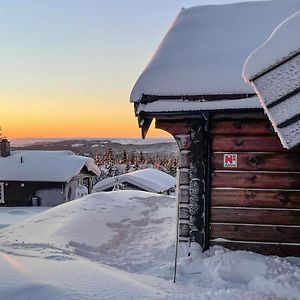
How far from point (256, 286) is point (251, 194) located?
1780 mm

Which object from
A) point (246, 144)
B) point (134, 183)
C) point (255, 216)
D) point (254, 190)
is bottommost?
point (134, 183)

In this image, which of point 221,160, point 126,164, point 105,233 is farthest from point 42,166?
point 126,164

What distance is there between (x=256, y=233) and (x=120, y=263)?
2248 millimetres

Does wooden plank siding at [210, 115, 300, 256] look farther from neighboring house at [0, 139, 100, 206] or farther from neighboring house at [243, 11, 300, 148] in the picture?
neighboring house at [0, 139, 100, 206]

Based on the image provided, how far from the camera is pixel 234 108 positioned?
6.68 m

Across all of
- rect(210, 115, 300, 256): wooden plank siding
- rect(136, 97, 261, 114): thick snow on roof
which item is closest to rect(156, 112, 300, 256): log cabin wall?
rect(210, 115, 300, 256): wooden plank siding

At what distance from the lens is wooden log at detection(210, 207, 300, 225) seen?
7.17 m

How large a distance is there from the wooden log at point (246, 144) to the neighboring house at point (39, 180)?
77.7 ft

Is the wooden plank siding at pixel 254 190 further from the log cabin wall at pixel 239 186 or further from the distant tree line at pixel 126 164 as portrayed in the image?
the distant tree line at pixel 126 164

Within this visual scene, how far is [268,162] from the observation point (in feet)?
23.6

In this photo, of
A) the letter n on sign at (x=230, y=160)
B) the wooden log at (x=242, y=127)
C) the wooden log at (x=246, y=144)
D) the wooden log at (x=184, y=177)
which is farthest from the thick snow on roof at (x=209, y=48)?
the wooden log at (x=184, y=177)

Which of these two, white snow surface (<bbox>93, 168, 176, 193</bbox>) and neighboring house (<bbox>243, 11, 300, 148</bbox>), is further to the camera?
white snow surface (<bbox>93, 168, 176, 193</bbox>)

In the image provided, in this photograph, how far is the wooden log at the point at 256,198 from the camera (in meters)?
7.16

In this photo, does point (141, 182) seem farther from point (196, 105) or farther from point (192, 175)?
point (196, 105)
